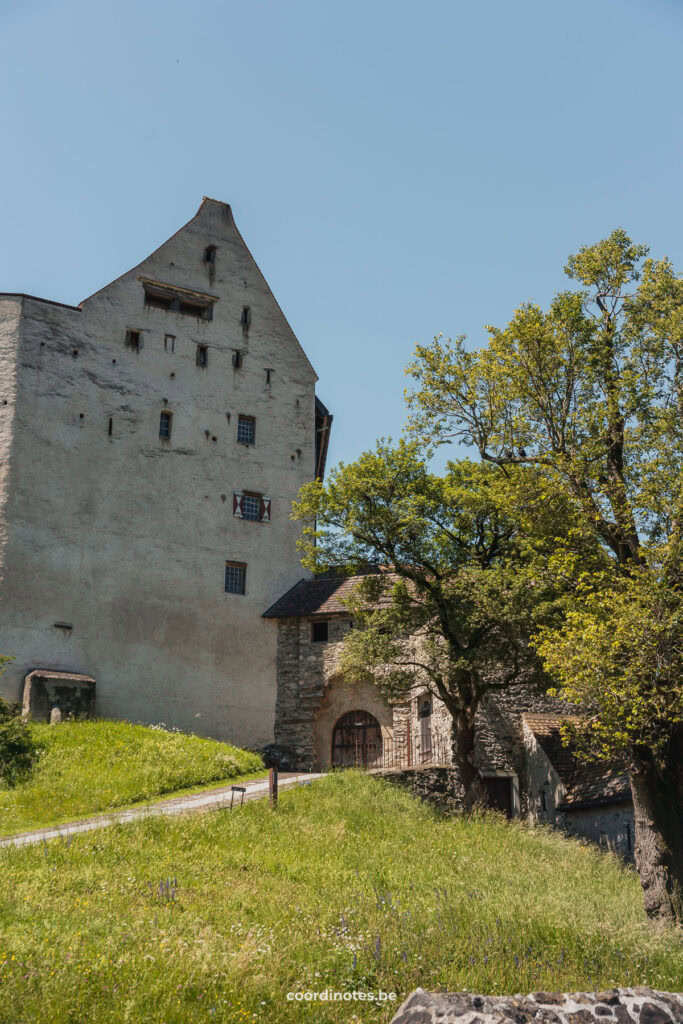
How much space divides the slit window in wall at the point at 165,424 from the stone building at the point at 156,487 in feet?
0.16

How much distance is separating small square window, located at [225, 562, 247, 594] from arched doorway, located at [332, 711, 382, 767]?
6195 mm

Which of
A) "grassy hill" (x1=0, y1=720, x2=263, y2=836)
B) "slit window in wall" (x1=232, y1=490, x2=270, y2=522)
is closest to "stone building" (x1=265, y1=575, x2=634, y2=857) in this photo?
"slit window in wall" (x1=232, y1=490, x2=270, y2=522)

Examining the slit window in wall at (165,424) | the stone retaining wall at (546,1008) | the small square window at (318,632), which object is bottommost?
the stone retaining wall at (546,1008)

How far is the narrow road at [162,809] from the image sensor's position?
18.4m

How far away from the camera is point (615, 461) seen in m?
18.6

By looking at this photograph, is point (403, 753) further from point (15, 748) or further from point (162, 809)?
point (162, 809)

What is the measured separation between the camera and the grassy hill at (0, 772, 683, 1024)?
9.90m

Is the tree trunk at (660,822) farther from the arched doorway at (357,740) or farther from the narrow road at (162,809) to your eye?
the arched doorway at (357,740)

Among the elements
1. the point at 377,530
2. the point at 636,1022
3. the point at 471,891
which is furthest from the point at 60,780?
the point at 636,1022

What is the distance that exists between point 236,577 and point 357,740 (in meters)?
7.53

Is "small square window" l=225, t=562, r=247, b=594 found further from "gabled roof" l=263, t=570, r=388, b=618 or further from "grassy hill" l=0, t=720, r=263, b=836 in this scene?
"grassy hill" l=0, t=720, r=263, b=836

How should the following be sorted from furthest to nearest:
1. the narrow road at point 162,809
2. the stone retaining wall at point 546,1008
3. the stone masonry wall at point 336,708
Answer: the stone masonry wall at point 336,708
the narrow road at point 162,809
the stone retaining wall at point 546,1008

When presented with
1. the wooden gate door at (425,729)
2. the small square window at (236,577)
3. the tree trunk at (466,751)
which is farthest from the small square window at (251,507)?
the tree trunk at (466,751)

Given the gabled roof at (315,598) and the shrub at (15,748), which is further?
the gabled roof at (315,598)
